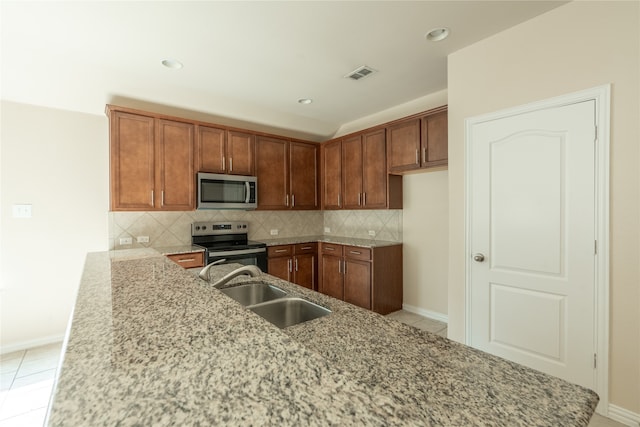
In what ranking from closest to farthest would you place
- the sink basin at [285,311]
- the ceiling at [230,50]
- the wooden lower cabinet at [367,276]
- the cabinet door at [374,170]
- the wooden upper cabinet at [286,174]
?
1. the sink basin at [285,311]
2. the ceiling at [230,50]
3. the wooden lower cabinet at [367,276]
4. the cabinet door at [374,170]
5. the wooden upper cabinet at [286,174]

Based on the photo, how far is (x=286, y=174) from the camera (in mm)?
4207

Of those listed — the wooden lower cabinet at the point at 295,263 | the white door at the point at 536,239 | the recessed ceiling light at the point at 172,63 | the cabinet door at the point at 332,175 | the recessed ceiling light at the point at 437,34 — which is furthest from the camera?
the cabinet door at the point at 332,175

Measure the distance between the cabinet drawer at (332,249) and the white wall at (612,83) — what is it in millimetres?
2360

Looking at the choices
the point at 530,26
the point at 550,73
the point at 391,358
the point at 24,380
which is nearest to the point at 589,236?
the point at 550,73

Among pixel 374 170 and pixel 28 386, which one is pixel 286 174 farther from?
pixel 28 386

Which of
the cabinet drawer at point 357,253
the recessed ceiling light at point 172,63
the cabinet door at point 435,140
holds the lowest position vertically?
the cabinet drawer at point 357,253

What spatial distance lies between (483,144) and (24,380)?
13.6 ft

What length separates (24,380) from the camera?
93.6 inches

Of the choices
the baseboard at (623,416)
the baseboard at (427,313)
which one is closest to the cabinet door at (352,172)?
the baseboard at (427,313)

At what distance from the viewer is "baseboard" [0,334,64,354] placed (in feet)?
9.17

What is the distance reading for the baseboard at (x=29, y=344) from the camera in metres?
2.79

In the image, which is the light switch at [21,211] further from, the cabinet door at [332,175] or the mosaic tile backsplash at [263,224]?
the cabinet door at [332,175]

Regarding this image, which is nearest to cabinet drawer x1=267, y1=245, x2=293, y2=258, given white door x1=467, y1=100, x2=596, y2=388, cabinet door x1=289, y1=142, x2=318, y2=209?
cabinet door x1=289, y1=142, x2=318, y2=209

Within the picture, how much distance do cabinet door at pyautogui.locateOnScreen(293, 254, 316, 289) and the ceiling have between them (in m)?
2.05
